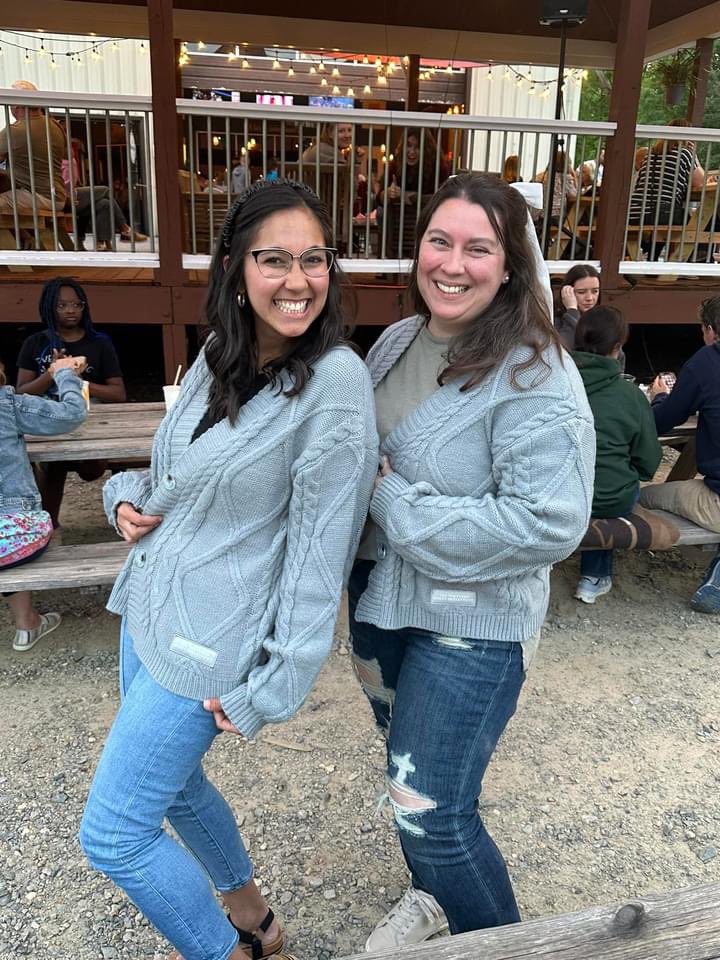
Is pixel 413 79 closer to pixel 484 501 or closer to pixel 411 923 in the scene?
pixel 484 501

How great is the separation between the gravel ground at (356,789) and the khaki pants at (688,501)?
0.60 metres

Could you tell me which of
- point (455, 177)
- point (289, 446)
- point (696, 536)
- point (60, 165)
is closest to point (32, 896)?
point (289, 446)

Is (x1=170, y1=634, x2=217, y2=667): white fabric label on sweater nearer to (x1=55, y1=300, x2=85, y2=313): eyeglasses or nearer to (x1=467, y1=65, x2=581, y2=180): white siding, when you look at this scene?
(x1=55, y1=300, x2=85, y2=313): eyeglasses

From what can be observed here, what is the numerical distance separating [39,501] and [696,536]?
310cm

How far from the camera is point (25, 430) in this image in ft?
10.5

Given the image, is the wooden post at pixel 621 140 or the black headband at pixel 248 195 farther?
the wooden post at pixel 621 140

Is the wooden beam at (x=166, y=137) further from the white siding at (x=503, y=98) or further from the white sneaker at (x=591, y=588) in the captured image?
the white siding at (x=503, y=98)

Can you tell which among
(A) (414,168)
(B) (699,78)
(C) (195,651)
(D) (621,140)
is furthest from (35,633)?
(B) (699,78)

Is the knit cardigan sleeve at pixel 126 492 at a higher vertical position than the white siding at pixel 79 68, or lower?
lower

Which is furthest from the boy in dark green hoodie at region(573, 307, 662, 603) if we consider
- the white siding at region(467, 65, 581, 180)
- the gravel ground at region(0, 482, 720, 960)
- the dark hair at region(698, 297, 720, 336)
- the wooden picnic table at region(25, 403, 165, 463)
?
the white siding at region(467, 65, 581, 180)

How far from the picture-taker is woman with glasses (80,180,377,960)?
1414 mm

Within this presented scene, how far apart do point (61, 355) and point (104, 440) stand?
2.61ft

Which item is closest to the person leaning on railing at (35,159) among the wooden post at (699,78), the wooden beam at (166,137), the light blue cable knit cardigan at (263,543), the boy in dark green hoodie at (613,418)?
the wooden beam at (166,137)

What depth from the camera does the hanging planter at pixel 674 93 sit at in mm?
12258
